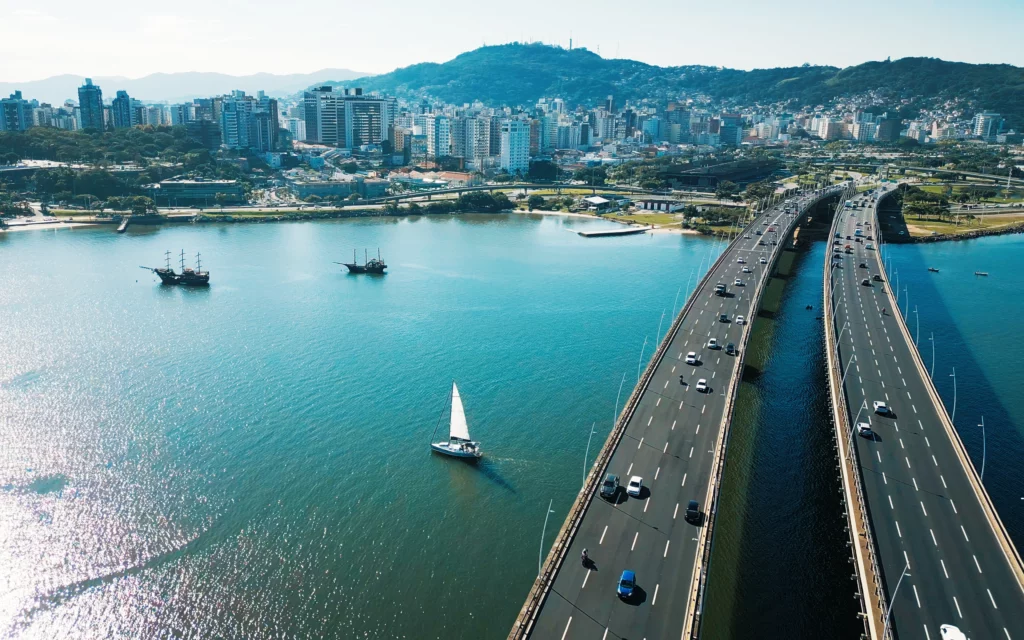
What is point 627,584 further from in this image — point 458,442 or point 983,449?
point 983,449

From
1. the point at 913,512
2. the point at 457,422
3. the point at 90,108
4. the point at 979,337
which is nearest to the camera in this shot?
the point at 913,512

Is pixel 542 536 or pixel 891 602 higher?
pixel 891 602

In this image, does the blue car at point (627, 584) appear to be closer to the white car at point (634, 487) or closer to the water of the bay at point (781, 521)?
the water of the bay at point (781, 521)

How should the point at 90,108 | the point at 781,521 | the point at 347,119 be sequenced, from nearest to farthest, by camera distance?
the point at 781,521 → the point at 90,108 → the point at 347,119

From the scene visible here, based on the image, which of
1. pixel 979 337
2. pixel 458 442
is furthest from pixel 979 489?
pixel 979 337

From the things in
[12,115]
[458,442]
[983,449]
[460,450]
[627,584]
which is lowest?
[460,450]

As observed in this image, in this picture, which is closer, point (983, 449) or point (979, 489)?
point (979, 489)

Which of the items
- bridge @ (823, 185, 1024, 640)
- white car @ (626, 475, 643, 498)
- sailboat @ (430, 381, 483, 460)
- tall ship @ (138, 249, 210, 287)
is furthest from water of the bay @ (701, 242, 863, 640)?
tall ship @ (138, 249, 210, 287)

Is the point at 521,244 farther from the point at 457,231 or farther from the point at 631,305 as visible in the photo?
the point at 631,305

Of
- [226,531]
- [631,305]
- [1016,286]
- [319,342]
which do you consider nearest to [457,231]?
[631,305]
